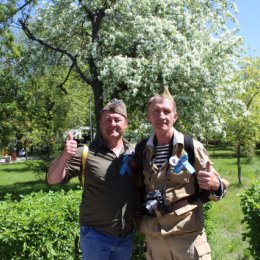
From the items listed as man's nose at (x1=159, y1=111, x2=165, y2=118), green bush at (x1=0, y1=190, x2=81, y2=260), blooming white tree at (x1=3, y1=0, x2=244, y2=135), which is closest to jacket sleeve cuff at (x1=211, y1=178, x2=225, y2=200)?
man's nose at (x1=159, y1=111, x2=165, y2=118)

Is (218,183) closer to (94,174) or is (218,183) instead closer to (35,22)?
(94,174)

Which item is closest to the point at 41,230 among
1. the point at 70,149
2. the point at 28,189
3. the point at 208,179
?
the point at 70,149

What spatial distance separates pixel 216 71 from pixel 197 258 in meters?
9.60

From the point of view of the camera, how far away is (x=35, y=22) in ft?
46.5

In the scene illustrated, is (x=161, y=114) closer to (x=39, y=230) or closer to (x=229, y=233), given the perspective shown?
(x=39, y=230)

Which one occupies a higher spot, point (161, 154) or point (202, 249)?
point (161, 154)

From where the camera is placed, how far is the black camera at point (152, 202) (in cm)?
278

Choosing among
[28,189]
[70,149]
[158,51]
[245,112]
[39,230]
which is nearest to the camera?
[70,149]

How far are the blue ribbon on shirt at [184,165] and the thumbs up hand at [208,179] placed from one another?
0.07 m

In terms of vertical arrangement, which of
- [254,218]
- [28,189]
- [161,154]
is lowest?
[28,189]

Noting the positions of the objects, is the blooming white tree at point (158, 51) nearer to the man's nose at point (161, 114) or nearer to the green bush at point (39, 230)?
the green bush at point (39, 230)

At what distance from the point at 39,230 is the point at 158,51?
8147mm

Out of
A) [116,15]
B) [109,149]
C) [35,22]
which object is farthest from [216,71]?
[109,149]

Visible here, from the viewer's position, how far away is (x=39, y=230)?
392 cm
